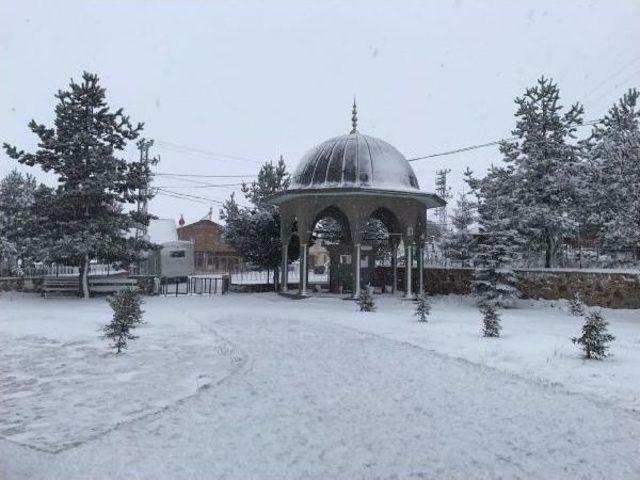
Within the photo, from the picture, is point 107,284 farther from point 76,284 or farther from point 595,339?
point 595,339

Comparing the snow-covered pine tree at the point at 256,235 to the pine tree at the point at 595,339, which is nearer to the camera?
the pine tree at the point at 595,339

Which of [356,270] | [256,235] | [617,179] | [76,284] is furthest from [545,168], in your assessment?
[76,284]

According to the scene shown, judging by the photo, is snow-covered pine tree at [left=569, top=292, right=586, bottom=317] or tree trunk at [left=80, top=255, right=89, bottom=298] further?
tree trunk at [left=80, top=255, right=89, bottom=298]

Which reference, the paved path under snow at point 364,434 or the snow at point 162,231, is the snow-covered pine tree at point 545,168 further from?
the snow at point 162,231

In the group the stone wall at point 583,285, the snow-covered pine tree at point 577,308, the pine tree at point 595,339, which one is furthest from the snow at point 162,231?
the pine tree at point 595,339

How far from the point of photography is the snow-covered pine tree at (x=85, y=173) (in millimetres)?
21406

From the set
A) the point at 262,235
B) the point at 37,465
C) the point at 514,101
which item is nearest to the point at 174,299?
the point at 262,235

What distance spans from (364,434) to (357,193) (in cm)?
1694

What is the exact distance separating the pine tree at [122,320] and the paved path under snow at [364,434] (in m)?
3.33

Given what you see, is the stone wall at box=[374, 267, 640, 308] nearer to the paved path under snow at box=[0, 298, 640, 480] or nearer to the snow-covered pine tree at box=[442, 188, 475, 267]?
the snow-covered pine tree at box=[442, 188, 475, 267]

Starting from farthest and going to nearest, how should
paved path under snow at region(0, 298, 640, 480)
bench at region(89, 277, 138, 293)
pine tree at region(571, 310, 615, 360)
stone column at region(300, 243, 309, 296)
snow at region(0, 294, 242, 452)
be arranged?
stone column at region(300, 243, 309, 296)
bench at region(89, 277, 138, 293)
pine tree at region(571, 310, 615, 360)
snow at region(0, 294, 242, 452)
paved path under snow at region(0, 298, 640, 480)

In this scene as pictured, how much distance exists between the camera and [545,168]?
2169cm

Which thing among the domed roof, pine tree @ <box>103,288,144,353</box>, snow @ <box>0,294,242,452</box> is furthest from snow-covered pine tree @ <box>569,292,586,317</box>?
pine tree @ <box>103,288,144,353</box>

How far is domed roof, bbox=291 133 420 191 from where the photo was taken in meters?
22.9
